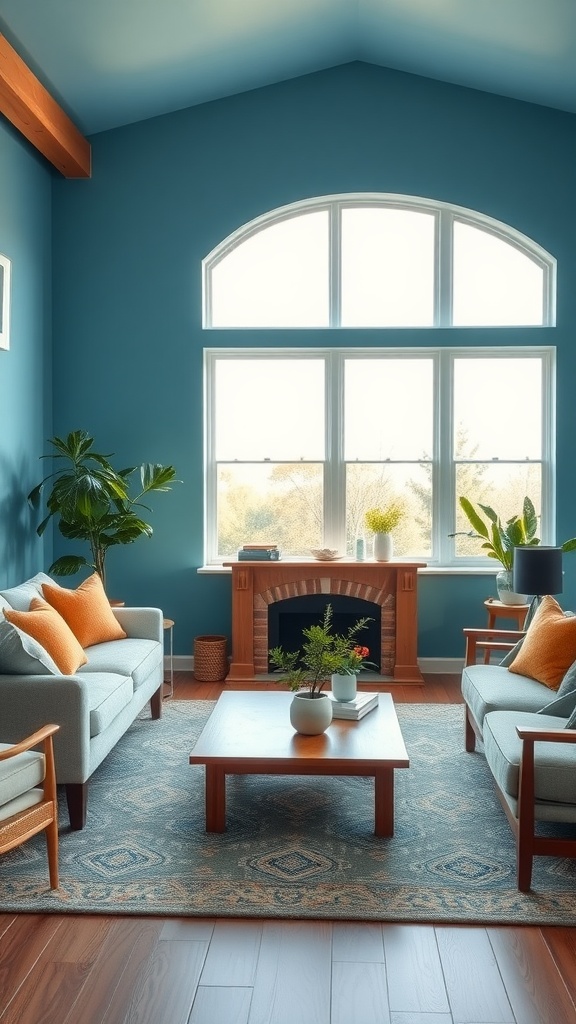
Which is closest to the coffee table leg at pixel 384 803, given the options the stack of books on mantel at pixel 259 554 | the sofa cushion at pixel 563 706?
the sofa cushion at pixel 563 706

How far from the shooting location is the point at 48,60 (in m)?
5.50

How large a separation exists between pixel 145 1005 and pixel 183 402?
16.1 feet

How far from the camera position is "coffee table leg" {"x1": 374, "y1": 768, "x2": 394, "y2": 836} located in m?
3.57

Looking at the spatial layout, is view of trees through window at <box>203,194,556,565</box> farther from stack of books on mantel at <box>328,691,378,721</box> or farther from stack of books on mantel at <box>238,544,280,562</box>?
stack of books on mantel at <box>328,691,378,721</box>

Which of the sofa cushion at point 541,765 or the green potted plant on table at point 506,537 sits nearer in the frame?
the sofa cushion at point 541,765

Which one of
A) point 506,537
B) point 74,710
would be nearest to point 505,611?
point 506,537

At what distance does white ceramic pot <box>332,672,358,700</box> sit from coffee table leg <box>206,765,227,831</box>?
815 mm

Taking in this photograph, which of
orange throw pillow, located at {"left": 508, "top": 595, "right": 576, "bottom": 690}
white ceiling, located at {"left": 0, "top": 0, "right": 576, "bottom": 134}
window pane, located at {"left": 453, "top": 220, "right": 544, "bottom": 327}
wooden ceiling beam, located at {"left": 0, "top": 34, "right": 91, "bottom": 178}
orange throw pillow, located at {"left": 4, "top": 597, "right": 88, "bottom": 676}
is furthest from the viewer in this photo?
window pane, located at {"left": 453, "top": 220, "right": 544, "bottom": 327}

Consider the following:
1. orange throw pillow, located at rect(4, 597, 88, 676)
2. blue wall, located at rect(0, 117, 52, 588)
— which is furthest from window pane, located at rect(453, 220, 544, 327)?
orange throw pillow, located at rect(4, 597, 88, 676)

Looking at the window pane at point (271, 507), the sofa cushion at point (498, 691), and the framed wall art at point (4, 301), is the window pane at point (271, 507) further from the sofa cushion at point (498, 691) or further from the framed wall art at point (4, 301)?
the sofa cushion at point (498, 691)

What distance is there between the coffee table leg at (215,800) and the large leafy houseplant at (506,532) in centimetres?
326

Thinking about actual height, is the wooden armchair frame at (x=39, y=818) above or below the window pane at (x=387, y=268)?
below

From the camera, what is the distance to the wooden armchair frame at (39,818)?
113 inches

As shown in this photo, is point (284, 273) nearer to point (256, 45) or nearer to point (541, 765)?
point (256, 45)
